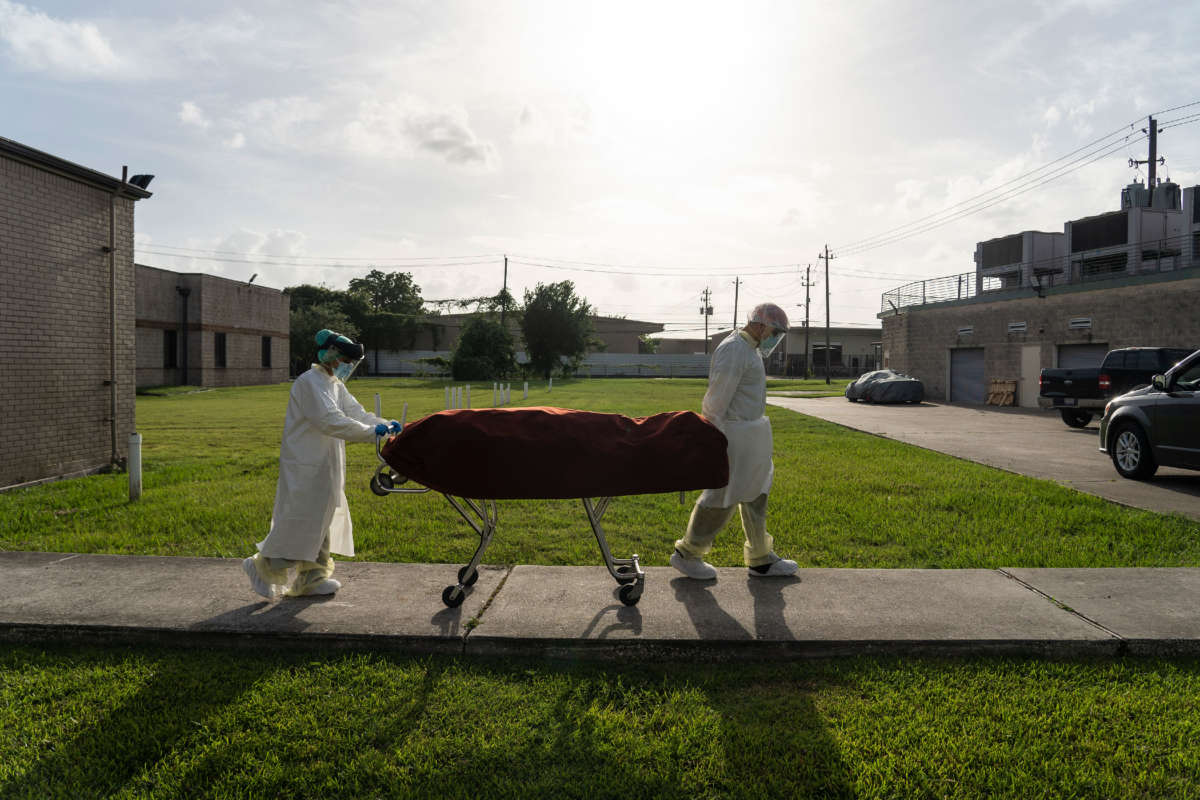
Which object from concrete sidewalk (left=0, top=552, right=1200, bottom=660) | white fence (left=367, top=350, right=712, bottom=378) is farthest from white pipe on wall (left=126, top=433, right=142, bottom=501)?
white fence (left=367, top=350, right=712, bottom=378)

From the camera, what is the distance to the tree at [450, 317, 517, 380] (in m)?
50.0

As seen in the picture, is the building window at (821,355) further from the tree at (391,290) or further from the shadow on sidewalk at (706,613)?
the shadow on sidewalk at (706,613)

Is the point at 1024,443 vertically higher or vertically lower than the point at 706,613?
higher

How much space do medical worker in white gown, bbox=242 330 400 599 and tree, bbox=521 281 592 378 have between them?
52888 millimetres

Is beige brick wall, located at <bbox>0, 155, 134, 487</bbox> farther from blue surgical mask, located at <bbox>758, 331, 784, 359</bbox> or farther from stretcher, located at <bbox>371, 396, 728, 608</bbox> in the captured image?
blue surgical mask, located at <bbox>758, 331, 784, 359</bbox>

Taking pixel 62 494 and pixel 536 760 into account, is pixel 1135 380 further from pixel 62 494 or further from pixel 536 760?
pixel 62 494

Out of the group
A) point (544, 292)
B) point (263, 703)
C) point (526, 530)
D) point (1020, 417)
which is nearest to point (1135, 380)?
point (1020, 417)

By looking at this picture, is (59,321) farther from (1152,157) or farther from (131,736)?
(1152,157)

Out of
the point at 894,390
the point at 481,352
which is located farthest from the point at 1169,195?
the point at 481,352

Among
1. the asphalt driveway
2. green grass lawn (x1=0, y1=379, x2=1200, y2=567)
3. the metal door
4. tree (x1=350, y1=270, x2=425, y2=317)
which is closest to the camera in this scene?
green grass lawn (x1=0, y1=379, x2=1200, y2=567)

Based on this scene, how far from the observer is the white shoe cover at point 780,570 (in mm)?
5137

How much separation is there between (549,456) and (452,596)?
42.8 inches

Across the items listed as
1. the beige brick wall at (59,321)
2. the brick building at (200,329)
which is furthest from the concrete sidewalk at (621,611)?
the brick building at (200,329)

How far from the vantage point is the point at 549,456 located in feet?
13.5
